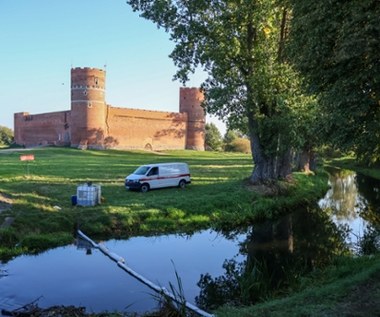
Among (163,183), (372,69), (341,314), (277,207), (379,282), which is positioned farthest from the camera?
(163,183)

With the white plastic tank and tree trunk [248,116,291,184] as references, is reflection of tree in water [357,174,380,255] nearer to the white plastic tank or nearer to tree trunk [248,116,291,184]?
tree trunk [248,116,291,184]

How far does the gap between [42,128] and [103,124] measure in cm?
1653

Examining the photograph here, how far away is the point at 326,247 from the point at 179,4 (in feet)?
44.7

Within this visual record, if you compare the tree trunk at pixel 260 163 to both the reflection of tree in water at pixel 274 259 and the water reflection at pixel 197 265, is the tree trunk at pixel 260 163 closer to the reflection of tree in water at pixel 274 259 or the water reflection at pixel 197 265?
the reflection of tree in water at pixel 274 259

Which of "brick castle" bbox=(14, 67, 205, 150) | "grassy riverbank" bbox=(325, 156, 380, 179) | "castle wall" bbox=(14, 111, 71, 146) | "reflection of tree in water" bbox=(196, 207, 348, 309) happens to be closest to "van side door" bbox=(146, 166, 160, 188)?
"reflection of tree in water" bbox=(196, 207, 348, 309)

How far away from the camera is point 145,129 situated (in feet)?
240

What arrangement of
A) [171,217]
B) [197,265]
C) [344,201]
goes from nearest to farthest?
[197,265] → [171,217] → [344,201]

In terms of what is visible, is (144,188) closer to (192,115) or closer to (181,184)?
(181,184)

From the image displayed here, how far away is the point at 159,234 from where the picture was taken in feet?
51.2

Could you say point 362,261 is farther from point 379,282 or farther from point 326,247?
point 326,247

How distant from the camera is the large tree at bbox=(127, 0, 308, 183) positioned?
19.8 metres

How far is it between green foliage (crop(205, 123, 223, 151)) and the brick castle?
11384mm

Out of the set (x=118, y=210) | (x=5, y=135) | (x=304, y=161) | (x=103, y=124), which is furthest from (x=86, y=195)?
(x=5, y=135)

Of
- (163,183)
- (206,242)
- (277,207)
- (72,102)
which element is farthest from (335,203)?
(72,102)
